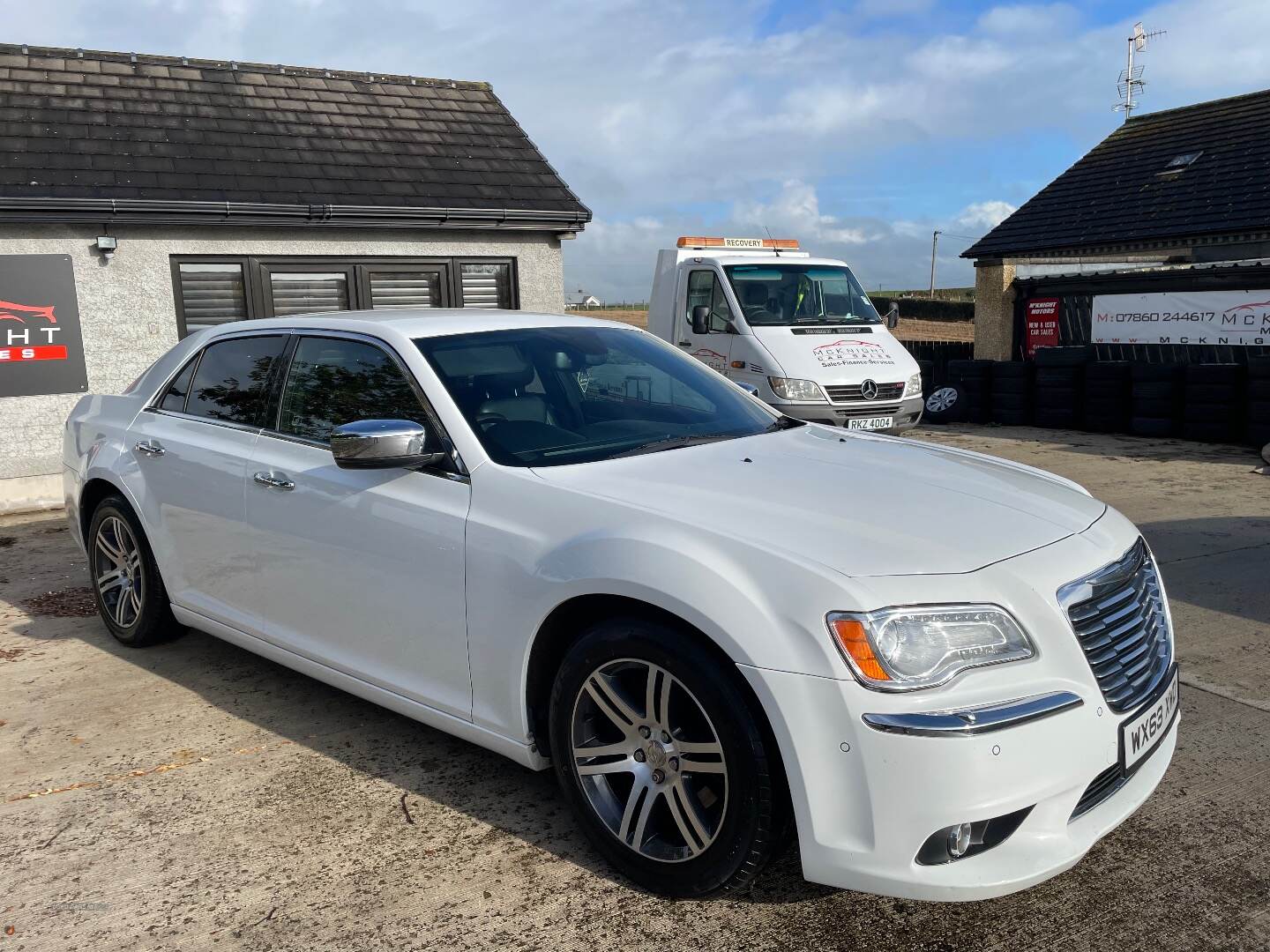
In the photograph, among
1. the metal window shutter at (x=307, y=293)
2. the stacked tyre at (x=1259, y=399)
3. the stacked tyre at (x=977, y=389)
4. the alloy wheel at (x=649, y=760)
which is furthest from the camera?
the stacked tyre at (x=977, y=389)

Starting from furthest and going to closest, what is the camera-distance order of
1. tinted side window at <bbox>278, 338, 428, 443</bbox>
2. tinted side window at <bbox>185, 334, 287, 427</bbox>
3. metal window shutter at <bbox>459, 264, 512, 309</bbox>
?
metal window shutter at <bbox>459, 264, 512, 309</bbox>, tinted side window at <bbox>185, 334, 287, 427</bbox>, tinted side window at <bbox>278, 338, 428, 443</bbox>

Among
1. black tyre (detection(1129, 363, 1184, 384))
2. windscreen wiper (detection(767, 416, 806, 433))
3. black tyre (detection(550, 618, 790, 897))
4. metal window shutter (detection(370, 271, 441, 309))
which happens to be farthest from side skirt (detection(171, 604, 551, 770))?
black tyre (detection(1129, 363, 1184, 384))

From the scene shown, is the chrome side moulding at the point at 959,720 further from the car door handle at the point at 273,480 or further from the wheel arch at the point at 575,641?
the car door handle at the point at 273,480

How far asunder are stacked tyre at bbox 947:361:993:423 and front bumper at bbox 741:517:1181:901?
12860 mm

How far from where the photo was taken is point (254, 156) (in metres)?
10.7

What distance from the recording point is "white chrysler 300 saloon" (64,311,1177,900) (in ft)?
8.31

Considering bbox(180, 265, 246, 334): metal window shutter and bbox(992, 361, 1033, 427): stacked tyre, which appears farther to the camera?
bbox(992, 361, 1033, 427): stacked tyre

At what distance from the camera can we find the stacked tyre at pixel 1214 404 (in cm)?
1203

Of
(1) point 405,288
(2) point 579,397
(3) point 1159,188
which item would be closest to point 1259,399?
(1) point 405,288

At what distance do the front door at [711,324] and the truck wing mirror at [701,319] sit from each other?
6cm

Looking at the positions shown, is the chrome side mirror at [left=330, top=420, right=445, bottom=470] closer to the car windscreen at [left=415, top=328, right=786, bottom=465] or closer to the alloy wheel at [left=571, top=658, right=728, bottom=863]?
the car windscreen at [left=415, top=328, right=786, bottom=465]

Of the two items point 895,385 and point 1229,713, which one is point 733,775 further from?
point 895,385

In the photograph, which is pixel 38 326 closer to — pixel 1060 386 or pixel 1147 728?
pixel 1147 728

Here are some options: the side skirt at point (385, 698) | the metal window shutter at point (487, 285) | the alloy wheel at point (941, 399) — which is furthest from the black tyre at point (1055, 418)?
the side skirt at point (385, 698)
